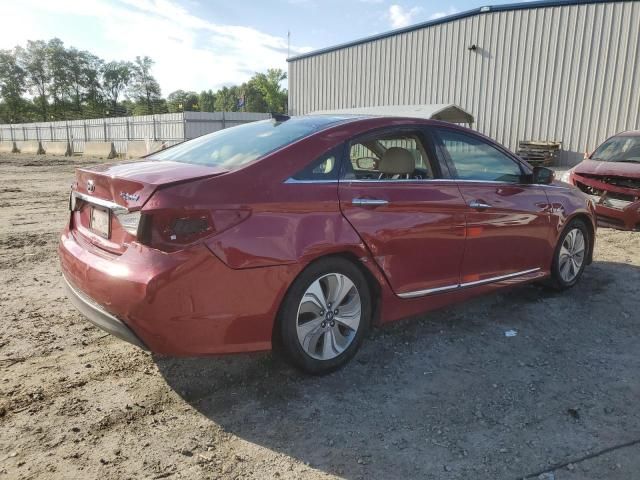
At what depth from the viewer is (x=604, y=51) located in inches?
→ 552

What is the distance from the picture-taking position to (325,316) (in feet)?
9.90

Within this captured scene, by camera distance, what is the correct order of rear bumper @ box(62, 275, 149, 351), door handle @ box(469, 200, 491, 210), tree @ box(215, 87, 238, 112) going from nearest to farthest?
rear bumper @ box(62, 275, 149, 351) < door handle @ box(469, 200, 491, 210) < tree @ box(215, 87, 238, 112)

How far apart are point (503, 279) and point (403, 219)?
1.34 m

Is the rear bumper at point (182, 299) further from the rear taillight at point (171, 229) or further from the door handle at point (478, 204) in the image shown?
the door handle at point (478, 204)

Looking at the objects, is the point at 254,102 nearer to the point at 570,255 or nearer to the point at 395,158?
the point at 570,255

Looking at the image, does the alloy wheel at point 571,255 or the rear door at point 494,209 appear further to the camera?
the alloy wheel at point 571,255

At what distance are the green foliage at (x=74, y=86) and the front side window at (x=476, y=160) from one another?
77583 millimetres

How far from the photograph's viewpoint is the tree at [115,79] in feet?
308

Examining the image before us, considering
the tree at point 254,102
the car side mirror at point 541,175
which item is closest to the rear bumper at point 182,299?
the car side mirror at point 541,175

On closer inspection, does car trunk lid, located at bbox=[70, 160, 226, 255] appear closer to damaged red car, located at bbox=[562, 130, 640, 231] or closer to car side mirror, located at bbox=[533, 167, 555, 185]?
car side mirror, located at bbox=[533, 167, 555, 185]

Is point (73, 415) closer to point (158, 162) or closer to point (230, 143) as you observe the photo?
point (158, 162)

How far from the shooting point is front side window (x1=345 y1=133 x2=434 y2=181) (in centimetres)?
348

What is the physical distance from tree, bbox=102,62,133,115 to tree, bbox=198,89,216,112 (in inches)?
1490

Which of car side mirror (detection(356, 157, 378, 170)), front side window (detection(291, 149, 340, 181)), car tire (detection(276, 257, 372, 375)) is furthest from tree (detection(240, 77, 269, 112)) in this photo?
car tire (detection(276, 257, 372, 375))
